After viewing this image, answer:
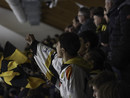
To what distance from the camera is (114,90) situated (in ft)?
2.73

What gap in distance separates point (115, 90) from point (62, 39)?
444mm

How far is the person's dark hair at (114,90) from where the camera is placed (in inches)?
32.2

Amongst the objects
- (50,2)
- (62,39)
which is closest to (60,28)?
(50,2)

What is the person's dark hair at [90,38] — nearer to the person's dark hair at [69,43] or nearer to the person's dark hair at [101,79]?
the person's dark hair at [69,43]

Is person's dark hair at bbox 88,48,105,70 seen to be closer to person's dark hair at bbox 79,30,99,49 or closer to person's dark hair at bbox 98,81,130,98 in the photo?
person's dark hair at bbox 79,30,99,49

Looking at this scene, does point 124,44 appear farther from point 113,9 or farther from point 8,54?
point 8,54


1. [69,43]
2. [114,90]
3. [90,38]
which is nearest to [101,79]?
[114,90]

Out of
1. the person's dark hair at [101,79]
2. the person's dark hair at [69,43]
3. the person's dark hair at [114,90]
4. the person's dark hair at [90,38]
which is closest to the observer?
the person's dark hair at [114,90]

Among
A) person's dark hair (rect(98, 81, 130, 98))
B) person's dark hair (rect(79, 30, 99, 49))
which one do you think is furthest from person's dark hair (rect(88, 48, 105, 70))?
person's dark hair (rect(98, 81, 130, 98))

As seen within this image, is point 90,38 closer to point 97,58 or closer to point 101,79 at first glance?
point 97,58

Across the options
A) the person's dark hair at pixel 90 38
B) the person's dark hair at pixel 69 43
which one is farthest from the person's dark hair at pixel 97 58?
the person's dark hair at pixel 69 43

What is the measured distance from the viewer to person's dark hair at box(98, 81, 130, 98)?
82 cm

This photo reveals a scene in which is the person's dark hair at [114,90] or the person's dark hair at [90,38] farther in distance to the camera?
the person's dark hair at [90,38]

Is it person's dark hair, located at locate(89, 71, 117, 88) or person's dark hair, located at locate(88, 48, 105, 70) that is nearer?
person's dark hair, located at locate(89, 71, 117, 88)
